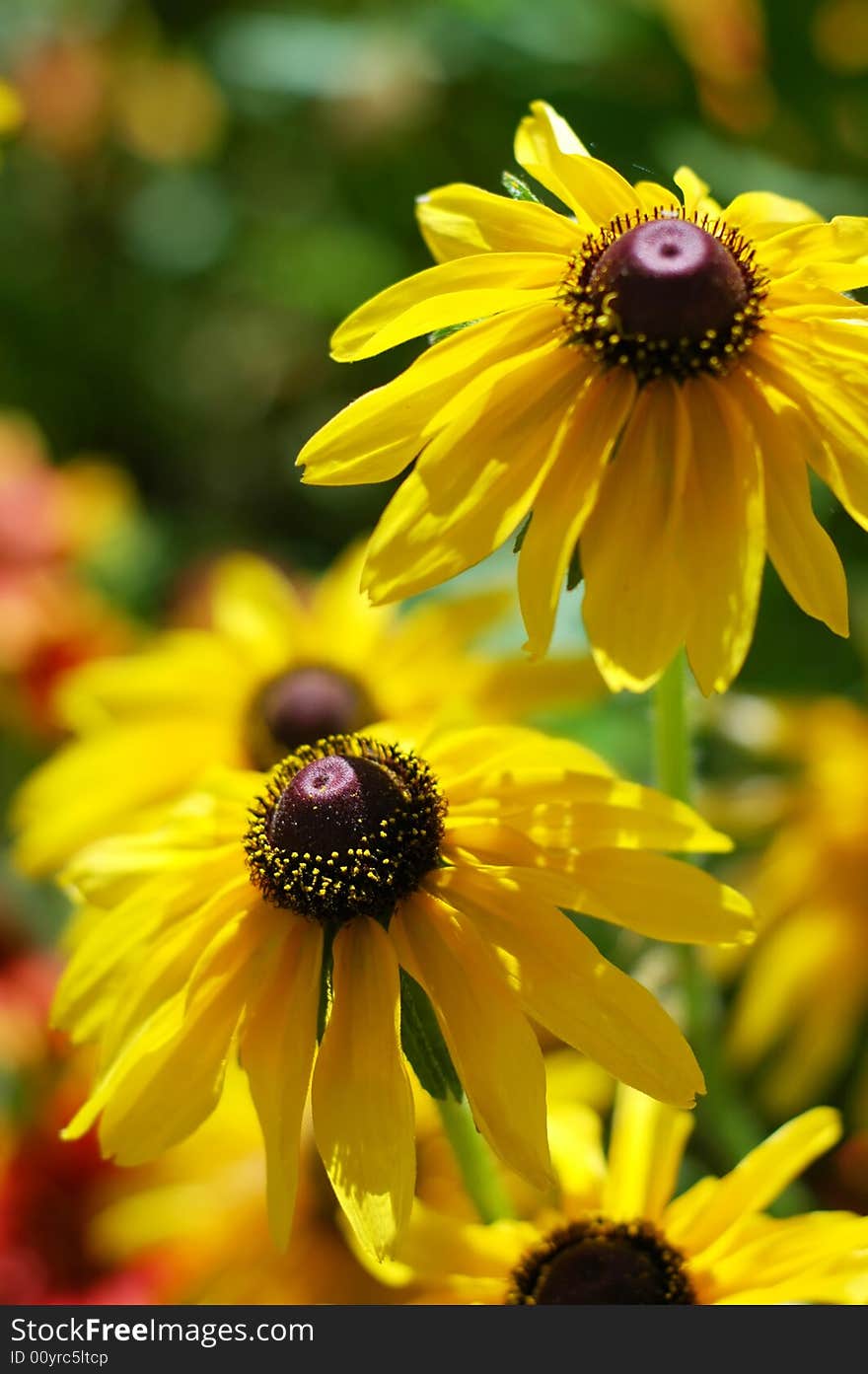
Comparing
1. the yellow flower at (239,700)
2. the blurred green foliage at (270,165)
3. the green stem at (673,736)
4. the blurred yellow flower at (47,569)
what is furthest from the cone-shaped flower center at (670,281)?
the blurred yellow flower at (47,569)

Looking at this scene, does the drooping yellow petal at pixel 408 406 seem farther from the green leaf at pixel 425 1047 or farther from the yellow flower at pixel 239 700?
the yellow flower at pixel 239 700

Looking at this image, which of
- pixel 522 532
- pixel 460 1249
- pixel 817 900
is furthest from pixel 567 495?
pixel 817 900

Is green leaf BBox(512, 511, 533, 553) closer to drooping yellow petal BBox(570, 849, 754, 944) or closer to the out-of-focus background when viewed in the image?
drooping yellow petal BBox(570, 849, 754, 944)

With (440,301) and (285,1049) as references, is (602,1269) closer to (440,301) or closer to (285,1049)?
(285,1049)

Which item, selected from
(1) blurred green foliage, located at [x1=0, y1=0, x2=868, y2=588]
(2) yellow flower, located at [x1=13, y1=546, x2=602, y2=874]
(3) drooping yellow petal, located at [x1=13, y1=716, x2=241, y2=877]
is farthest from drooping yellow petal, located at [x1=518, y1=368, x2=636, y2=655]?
(1) blurred green foliage, located at [x1=0, y1=0, x2=868, y2=588]

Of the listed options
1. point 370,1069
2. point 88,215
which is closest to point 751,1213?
point 370,1069

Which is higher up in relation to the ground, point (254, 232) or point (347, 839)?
point (254, 232)
